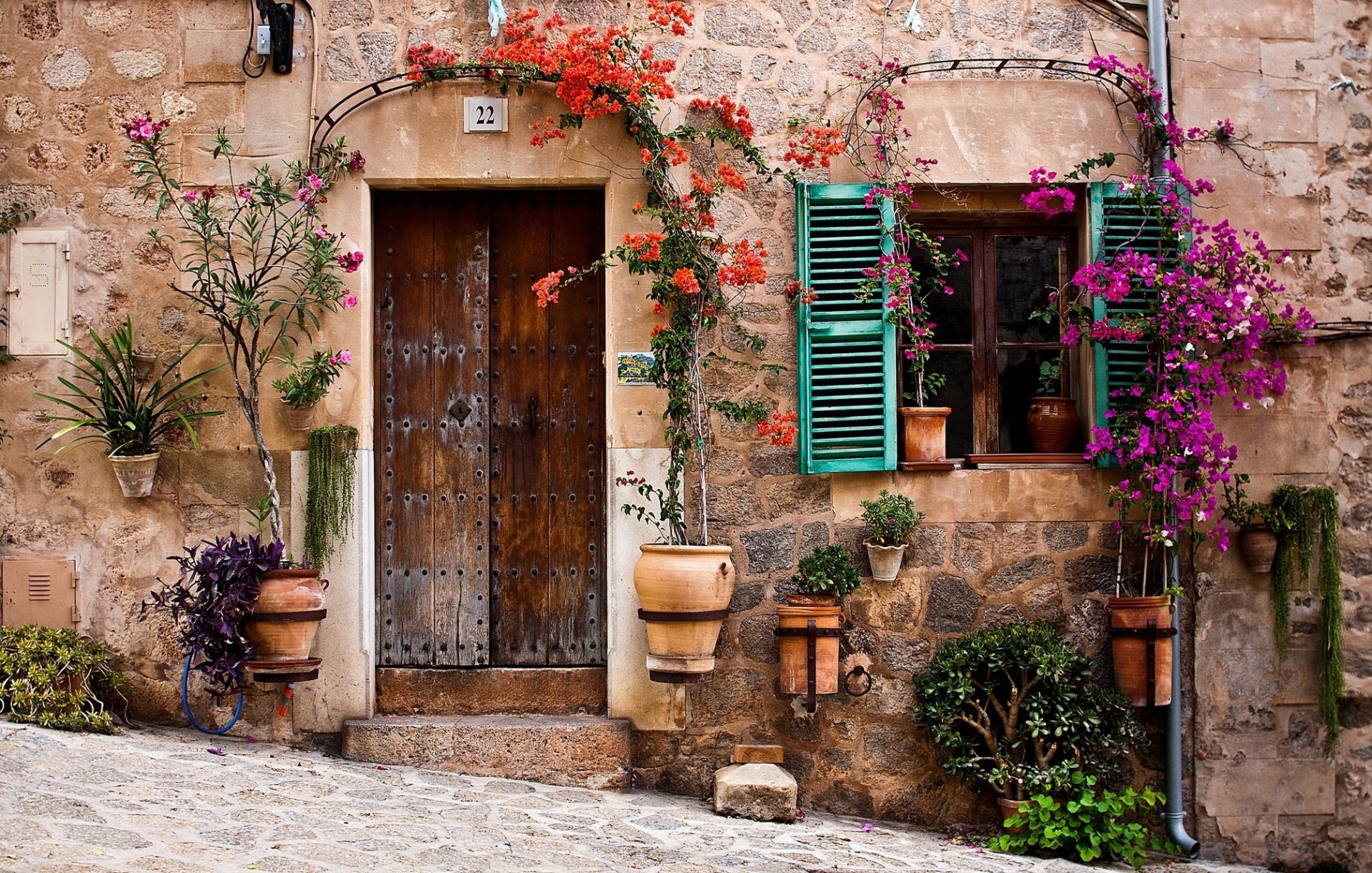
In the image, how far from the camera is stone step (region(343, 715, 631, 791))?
524 centimetres

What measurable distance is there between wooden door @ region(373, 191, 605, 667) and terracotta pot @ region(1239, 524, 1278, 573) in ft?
9.63

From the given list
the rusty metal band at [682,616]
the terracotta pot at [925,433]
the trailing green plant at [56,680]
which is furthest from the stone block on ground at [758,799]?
the trailing green plant at [56,680]

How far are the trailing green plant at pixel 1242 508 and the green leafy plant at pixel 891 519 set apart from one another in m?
1.41

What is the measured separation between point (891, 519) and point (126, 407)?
3.43 m

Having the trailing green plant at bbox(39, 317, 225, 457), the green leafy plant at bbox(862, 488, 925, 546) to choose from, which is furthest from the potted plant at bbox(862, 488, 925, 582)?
the trailing green plant at bbox(39, 317, 225, 457)

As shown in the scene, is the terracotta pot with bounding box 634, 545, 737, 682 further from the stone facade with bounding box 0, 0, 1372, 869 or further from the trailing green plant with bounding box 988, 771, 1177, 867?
the trailing green plant with bounding box 988, 771, 1177, 867

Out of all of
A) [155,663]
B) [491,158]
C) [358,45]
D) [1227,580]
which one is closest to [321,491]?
[155,663]

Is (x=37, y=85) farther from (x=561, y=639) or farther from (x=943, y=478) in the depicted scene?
(x=943, y=478)

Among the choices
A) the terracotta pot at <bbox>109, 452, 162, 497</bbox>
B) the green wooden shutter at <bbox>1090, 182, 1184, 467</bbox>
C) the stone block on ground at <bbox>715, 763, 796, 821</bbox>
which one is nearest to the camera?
the stone block on ground at <bbox>715, 763, 796, 821</bbox>

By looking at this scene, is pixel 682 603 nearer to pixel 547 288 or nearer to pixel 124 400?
pixel 547 288

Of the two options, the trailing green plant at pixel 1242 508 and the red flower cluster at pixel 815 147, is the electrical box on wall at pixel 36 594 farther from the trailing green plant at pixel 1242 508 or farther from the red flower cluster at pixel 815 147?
the trailing green plant at pixel 1242 508

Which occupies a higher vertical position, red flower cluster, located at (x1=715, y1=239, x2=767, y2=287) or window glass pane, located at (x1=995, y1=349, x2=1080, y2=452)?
red flower cluster, located at (x1=715, y1=239, x2=767, y2=287)

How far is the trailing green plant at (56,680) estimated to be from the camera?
Result: 195 inches

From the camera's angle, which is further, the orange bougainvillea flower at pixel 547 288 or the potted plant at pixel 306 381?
the potted plant at pixel 306 381
